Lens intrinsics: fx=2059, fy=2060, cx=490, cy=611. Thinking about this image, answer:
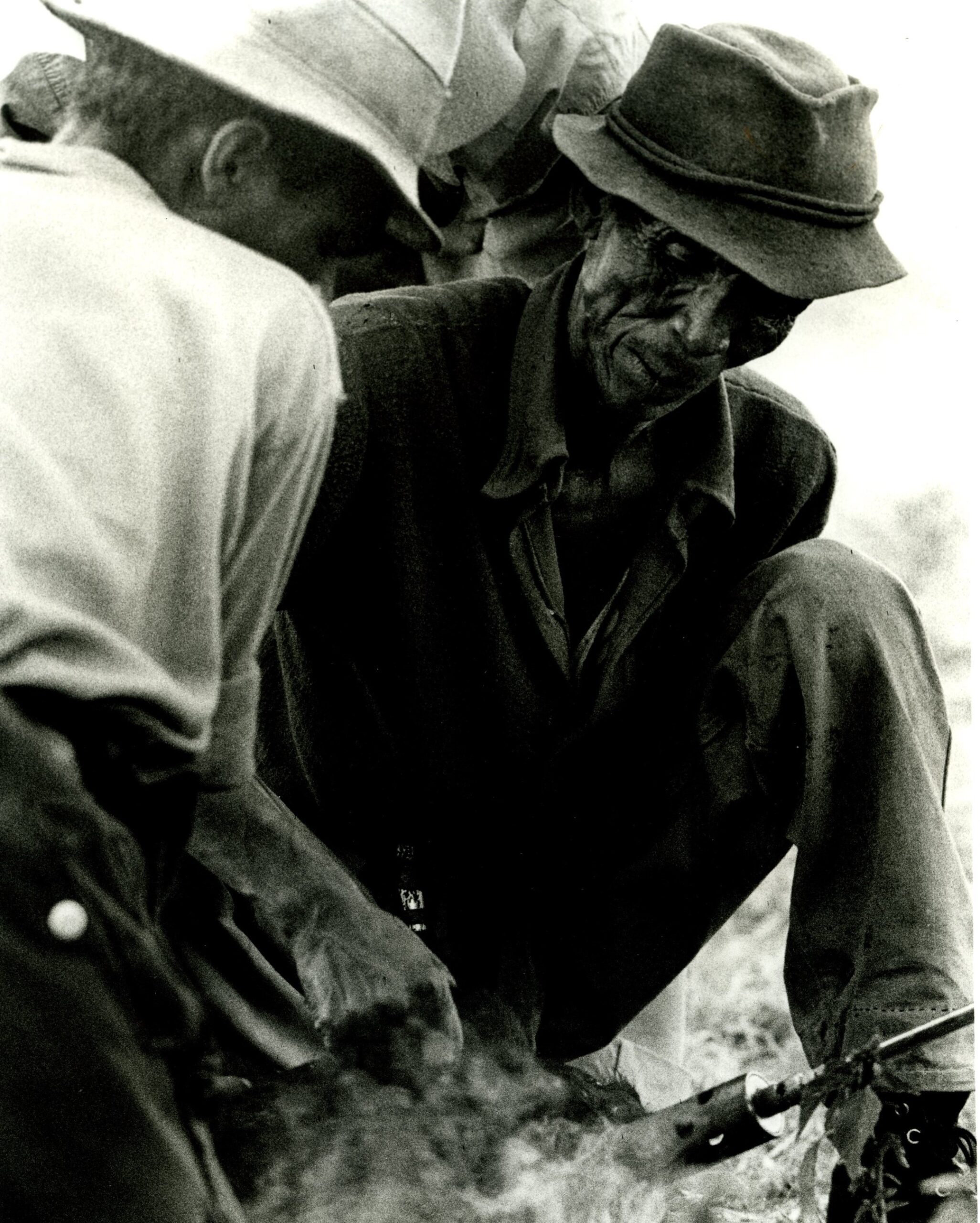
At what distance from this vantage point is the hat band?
98.3 inches

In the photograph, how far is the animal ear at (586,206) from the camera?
259cm

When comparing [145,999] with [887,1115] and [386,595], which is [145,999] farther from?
[887,1115]

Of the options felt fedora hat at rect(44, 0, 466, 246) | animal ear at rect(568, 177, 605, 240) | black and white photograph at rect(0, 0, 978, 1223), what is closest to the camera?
black and white photograph at rect(0, 0, 978, 1223)

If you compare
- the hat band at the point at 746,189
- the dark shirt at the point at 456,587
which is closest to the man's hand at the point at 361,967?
the dark shirt at the point at 456,587

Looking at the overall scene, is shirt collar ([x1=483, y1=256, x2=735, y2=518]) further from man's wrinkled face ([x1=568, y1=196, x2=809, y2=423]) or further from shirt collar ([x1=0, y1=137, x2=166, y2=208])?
shirt collar ([x1=0, y1=137, x2=166, y2=208])

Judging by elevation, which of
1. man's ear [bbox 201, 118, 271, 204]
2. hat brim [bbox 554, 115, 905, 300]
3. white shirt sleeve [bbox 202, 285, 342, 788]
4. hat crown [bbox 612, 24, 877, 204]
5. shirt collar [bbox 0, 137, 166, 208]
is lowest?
white shirt sleeve [bbox 202, 285, 342, 788]

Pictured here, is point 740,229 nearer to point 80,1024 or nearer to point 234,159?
point 234,159

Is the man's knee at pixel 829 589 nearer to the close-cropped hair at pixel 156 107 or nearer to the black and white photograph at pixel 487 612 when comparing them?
the black and white photograph at pixel 487 612

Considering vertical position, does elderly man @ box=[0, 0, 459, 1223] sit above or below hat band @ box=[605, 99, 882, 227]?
below

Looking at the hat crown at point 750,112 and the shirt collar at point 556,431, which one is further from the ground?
the hat crown at point 750,112

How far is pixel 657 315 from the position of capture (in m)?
2.54

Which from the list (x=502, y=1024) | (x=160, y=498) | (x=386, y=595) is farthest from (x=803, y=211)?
(x=502, y=1024)

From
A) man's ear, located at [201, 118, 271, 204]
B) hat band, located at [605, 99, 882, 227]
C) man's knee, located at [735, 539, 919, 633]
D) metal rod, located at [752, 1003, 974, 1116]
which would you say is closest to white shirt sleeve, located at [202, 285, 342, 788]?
man's ear, located at [201, 118, 271, 204]

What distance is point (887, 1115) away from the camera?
8.20 feet
